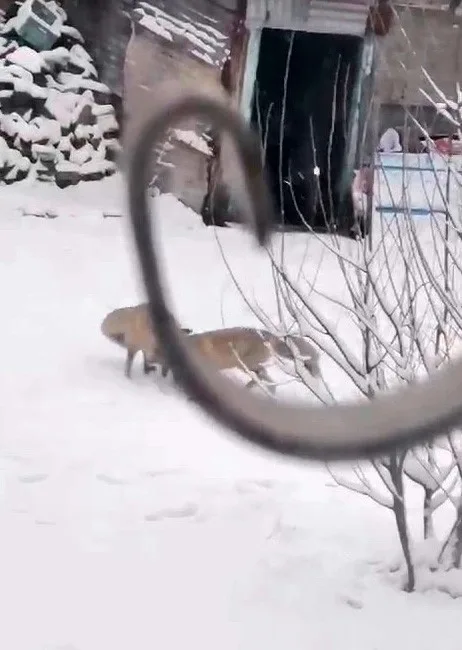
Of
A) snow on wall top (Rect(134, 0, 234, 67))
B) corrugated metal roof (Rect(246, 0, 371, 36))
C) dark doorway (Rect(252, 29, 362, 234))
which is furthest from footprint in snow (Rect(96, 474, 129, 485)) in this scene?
corrugated metal roof (Rect(246, 0, 371, 36))

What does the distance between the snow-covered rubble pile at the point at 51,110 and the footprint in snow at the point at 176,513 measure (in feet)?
6.69

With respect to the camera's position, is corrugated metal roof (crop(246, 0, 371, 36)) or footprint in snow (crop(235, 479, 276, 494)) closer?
footprint in snow (crop(235, 479, 276, 494))

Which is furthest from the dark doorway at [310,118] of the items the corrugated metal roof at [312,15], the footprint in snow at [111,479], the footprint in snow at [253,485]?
the footprint in snow at [111,479]

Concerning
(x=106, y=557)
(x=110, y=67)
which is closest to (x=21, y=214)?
(x=110, y=67)

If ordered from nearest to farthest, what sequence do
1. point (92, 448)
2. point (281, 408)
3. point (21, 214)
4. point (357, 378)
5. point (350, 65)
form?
point (281, 408) → point (357, 378) → point (92, 448) → point (350, 65) → point (21, 214)

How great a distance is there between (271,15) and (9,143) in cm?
127

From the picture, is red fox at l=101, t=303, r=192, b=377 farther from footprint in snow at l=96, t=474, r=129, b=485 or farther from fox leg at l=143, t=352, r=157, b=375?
footprint in snow at l=96, t=474, r=129, b=485

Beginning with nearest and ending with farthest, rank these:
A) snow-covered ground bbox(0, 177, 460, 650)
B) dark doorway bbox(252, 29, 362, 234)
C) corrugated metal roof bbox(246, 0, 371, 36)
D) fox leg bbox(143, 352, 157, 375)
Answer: snow-covered ground bbox(0, 177, 460, 650) → dark doorway bbox(252, 29, 362, 234) → fox leg bbox(143, 352, 157, 375) → corrugated metal roof bbox(246, 0, 371, 36)

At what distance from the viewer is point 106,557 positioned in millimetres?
2506

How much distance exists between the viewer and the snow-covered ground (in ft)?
7.43

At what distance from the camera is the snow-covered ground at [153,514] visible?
227 cm

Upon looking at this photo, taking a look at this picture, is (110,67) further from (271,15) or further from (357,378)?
(357,378)

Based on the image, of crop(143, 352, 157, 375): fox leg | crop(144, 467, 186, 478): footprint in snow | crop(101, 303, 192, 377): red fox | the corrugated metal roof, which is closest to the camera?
crop(144, 467, 186, 478): footprint in snow

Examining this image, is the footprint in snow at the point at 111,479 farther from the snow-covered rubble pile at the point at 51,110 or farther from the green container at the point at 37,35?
the green container at the point at 37,35
